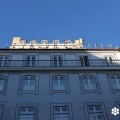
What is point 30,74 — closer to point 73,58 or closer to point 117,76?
point 73,58

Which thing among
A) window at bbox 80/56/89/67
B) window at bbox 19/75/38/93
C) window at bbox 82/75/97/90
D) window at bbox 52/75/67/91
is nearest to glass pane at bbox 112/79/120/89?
window at bbox 82/75/97/90

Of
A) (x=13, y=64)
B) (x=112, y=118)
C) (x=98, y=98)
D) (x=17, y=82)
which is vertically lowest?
(x=112, y=118)

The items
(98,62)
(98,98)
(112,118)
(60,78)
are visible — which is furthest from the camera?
(98,62)

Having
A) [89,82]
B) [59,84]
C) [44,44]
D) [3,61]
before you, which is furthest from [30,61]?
[44,44]

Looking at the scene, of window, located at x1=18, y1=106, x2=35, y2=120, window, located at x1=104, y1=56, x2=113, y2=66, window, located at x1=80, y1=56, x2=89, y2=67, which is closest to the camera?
window, located at x1=18, y1=106, x2=35, y2=120

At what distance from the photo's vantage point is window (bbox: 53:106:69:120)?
2072 cm

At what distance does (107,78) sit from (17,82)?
805 centimetres

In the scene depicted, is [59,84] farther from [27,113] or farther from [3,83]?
[3,83]

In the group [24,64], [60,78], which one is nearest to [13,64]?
[24,64]

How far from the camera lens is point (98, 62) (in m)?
25.4

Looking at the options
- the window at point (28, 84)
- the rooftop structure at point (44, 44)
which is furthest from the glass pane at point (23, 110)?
the rooftop structure at point (44, 44)

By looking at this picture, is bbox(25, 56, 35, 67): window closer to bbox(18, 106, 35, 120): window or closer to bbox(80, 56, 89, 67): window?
bbox(80, 56, 89, 67): window

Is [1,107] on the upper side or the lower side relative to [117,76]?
lower

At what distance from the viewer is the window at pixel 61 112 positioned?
20.7 metres
